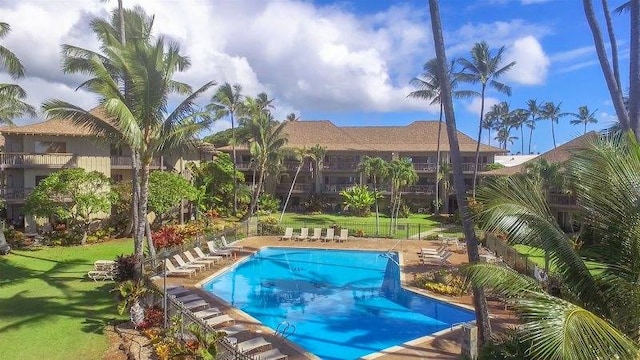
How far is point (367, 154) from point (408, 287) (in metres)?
28.2

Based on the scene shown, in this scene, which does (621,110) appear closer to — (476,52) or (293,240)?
(293,240)

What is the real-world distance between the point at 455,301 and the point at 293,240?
564 inches

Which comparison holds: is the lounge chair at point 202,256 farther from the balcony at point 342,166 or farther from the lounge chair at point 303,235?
the balcony at point 342,166

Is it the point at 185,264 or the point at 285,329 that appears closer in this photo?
the point at 285,329

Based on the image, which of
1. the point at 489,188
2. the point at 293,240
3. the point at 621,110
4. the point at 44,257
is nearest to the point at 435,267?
the point at 293,240

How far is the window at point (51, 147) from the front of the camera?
1181 inches

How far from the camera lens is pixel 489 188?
296 inches

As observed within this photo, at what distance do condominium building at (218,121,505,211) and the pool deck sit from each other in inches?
645

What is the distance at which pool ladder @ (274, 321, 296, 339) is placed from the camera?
14.2 metres

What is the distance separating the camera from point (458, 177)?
1030cm

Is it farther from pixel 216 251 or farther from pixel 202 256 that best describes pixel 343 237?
pixel 202 256

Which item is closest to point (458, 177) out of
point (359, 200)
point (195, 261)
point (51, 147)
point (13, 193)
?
point (195, 261)

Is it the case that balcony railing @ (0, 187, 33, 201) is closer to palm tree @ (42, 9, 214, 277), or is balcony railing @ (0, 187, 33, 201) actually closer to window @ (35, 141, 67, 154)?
window @ (35, 141, 67, 154)

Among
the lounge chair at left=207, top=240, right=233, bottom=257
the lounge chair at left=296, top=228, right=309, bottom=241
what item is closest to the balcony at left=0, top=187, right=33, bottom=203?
the lounge chair at left=207, top=240, right=233, bottom=257
